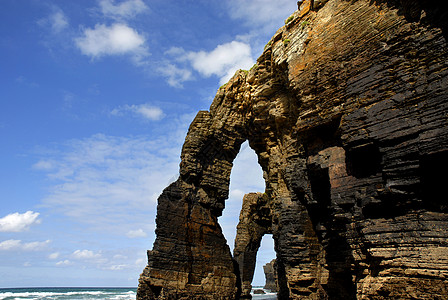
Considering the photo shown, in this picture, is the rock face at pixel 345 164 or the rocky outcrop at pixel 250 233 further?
the rocky outcrop at pixel 250 233

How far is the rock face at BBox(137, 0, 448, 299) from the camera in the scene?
7.65 meters

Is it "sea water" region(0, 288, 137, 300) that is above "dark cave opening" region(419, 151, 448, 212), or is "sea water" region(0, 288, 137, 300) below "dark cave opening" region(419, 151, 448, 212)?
below

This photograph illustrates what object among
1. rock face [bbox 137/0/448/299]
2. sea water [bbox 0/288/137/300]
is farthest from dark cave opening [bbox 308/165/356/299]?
sea water [bbox 0/288/137/300]

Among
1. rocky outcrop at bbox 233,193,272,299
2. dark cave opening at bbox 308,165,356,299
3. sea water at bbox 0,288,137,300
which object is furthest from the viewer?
sea water at bbox 0,288,137,300

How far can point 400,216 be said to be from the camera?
26.5ft

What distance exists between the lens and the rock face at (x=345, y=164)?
25.1ft

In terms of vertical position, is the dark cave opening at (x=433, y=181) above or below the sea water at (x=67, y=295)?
above

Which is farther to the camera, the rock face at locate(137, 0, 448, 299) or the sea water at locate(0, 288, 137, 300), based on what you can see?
the sea water at locate(0, 288, 137, 300)

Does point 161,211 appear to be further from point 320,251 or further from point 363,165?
point 363,165

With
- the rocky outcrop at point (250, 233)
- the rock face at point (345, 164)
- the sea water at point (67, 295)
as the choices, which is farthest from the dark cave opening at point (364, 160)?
the sea water at point (67, 295)

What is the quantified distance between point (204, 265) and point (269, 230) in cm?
1058

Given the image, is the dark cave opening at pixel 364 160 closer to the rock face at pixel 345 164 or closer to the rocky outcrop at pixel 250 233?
the rock face at pixel 345 164

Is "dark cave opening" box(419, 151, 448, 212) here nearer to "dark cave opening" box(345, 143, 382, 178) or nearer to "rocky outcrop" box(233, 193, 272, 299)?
"dark cave opening" box(345, 143, 382, 178)

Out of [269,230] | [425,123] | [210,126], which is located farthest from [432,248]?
[269,230]
